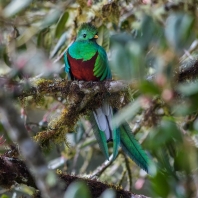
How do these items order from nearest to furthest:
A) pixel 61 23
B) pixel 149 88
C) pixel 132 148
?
pixel 149 88, pixel 132 148, pixel 61 23

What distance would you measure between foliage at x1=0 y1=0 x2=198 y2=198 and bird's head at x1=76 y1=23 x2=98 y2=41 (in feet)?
0.36

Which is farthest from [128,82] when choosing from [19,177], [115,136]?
[115,136]

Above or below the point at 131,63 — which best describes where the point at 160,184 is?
below

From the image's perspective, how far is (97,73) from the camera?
3.24 metres

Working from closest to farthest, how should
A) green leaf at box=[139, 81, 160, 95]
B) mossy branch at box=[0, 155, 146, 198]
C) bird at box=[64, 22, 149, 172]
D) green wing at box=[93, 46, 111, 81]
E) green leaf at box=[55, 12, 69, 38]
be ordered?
1. green leaf at box=[139, 81, 160, 95]
2. mossy branch at box=[0, 155, 146, 198]
3. bird at box=[64, 22, 149, 172]
4. green wing at box=[93, 46, 111, 81]
5. green leaf at box=[55, 12, 69, 38]

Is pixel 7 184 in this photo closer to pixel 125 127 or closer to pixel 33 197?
pixel 33 197

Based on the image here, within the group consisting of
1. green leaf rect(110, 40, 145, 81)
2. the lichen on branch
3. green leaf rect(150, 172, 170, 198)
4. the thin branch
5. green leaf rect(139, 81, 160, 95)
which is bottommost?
the lichen on branch

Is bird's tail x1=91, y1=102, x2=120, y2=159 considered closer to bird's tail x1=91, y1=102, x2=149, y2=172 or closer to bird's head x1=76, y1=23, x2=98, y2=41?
bird's tail x1=91, y1=102, x2=149, y2=172

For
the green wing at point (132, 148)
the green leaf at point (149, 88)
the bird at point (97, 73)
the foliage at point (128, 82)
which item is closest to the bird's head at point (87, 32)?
the bird at point (97, 73)

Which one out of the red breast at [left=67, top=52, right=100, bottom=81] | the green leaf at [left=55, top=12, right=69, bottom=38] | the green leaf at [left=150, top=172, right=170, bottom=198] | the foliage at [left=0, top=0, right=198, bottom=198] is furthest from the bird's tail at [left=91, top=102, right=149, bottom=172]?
the green leaf at [left=150, top=172, right=170, bottom=198]

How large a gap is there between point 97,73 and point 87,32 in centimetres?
39

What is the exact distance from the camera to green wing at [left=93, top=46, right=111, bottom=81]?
3.24 metres

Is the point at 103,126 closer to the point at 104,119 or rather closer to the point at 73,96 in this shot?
the point at 104,119

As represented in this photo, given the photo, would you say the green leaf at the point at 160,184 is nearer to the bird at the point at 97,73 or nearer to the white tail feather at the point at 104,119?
the bird at the point at 97,73
